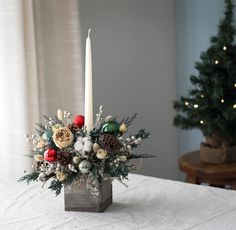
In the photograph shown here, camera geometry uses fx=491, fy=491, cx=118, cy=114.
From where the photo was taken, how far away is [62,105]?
2234 mm

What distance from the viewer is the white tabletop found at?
3.74ft

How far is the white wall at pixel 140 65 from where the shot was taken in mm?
2602

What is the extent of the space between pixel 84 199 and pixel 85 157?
0.13 meters

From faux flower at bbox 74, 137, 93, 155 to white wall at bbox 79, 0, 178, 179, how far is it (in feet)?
4.65

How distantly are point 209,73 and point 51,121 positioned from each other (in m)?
1.28

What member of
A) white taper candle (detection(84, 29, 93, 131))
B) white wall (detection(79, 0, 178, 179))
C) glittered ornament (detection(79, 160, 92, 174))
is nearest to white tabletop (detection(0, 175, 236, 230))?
glittered ornament (detection(79, 160, 92, 174))

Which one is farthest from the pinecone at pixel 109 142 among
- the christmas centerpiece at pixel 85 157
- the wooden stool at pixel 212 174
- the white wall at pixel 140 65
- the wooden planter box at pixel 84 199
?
the white wall at pixel 140 65

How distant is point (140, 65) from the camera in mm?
2850

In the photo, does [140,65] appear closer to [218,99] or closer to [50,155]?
[218,99]

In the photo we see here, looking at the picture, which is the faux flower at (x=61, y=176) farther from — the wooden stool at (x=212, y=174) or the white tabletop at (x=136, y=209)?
the wooden stool at (x=212, y=174)

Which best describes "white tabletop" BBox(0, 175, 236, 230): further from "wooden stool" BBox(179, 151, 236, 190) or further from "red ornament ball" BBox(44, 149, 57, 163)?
"wooden stool" BBox(179, 151, 236, 190)

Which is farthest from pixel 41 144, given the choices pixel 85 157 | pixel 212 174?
pixel 212 174

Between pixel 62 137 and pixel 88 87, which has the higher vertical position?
pixel 88 87

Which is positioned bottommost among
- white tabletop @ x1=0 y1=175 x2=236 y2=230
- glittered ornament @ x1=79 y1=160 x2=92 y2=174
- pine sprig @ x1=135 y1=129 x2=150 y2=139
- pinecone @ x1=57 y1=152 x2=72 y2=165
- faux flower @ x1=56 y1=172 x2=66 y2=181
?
white tabletop @ x1=0 y1=175 x2=236 y2=230
